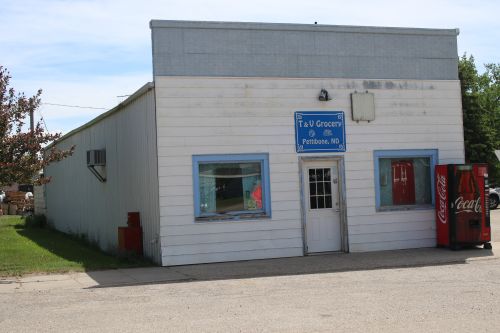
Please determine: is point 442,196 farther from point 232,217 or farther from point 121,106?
point 121,106

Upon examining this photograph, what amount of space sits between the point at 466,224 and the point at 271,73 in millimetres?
5289

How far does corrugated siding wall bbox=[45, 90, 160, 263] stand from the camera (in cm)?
1409

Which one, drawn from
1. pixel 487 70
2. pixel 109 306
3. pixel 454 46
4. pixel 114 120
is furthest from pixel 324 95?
pixel 487 70

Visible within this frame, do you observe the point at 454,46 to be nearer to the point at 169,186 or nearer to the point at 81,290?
the point at 169,186

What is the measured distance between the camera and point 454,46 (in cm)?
1586

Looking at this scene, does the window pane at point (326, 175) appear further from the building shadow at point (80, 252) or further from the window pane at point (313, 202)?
the building shadow at point (80, 252)

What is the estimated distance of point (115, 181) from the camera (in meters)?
17.3

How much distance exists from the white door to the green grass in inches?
139

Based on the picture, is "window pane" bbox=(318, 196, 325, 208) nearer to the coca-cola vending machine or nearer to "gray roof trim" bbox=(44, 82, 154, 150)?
the coca-cola vending machine

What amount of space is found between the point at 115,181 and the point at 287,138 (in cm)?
530

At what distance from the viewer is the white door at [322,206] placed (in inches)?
571

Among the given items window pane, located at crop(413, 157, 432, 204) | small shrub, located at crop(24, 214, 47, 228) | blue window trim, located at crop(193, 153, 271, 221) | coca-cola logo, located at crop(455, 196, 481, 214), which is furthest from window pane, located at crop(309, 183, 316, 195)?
small shrub, located at crop(24, 214, 47, 228)

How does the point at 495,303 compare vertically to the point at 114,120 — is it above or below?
below

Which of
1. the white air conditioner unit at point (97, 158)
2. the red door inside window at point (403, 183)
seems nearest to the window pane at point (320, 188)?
the red door inside window at point (403, 183)
